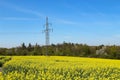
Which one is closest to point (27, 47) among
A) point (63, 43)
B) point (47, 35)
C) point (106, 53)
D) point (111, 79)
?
point (63, 43)

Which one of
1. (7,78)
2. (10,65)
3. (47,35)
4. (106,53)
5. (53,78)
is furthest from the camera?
(106,53)

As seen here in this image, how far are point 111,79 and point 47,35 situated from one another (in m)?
28.8

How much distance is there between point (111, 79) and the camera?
9.11 meters

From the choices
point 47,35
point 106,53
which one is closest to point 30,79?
point 47,35

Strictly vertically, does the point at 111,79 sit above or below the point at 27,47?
below

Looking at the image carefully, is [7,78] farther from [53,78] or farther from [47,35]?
[47,35]

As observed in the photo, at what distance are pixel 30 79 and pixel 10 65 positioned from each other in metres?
9.89

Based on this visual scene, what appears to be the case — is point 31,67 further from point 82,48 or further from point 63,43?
point 63,43

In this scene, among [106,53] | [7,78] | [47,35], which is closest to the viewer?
[7,78]

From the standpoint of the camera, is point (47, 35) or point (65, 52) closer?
point (47, 35)

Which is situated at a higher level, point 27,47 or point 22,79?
point 27,47

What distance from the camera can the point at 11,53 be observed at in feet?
180

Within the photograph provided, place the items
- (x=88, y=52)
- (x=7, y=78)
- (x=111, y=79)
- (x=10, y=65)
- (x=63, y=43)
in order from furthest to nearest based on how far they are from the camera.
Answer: (x=63, y=43), (x=88, y=52), (x=10, y=65), (x=111, y=79), (x=7, y=78)

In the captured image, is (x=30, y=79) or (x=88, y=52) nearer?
(x=30, y=79)
